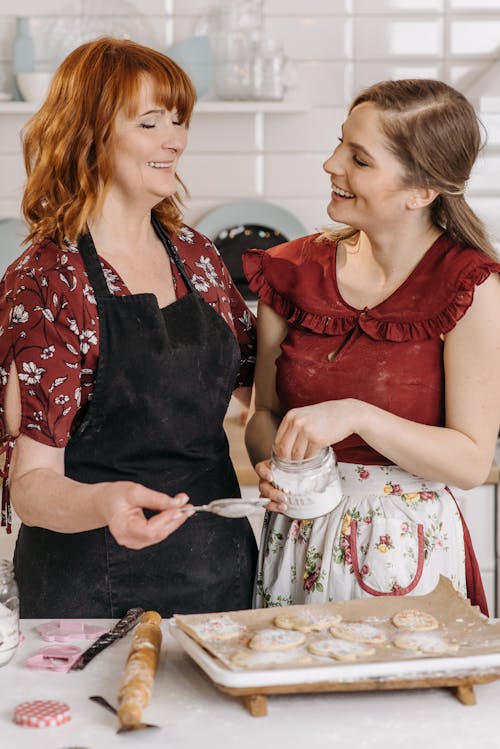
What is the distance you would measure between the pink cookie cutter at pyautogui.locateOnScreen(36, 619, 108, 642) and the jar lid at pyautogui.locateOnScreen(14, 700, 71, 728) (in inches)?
8.4

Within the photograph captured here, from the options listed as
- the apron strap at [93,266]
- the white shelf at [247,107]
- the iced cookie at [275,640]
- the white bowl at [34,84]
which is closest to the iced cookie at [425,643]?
the iced cookie at [275,640]

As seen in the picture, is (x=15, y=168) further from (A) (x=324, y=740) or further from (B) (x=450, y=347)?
(A) (x=324, y=740)

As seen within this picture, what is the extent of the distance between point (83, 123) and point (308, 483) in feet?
2.10

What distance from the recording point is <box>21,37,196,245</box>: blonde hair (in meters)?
1.64

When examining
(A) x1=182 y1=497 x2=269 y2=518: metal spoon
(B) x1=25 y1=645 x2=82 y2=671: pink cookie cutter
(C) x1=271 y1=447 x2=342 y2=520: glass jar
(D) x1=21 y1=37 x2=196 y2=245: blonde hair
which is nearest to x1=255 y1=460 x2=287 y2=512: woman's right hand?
(C) x1=271 y1=447 x2=342 y2=520: glass jar

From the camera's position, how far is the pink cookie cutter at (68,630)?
145 centimetres

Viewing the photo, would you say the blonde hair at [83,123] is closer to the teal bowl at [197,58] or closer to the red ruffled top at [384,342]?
the red ruffled top at [384,342]

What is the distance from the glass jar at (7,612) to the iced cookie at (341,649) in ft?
1.21

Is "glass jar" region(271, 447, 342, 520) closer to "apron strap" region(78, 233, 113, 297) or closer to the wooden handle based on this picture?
the wooden handle

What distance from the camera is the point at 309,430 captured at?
1.53 metres

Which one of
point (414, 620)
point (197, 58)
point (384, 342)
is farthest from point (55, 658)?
point (197, 58)

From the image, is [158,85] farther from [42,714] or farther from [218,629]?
[42,714]

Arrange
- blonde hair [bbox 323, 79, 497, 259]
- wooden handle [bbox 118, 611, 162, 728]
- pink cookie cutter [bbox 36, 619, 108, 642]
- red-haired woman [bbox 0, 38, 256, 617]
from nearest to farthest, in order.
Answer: wooden handle [bbox 118, 611, 162, 728] < pink cookie cutter [bbox 36, 619, 108, 642] < red-haired woman [bbox 0, 38, 256, 617] < blonde hair [bbox 323, 79, 497, 259]

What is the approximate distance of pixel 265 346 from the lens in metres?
1.89
